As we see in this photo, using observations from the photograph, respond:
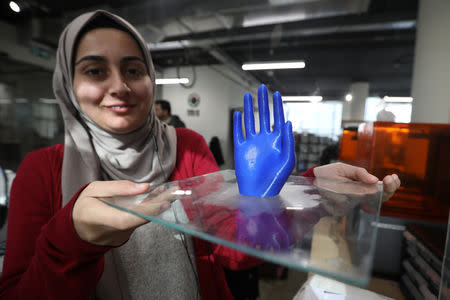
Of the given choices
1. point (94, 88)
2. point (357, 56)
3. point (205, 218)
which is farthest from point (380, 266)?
point (357, 56)

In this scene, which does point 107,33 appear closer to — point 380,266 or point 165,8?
point 380,266

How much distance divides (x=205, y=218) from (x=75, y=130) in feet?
2.04

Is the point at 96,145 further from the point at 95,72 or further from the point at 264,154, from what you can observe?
the point at 264,154

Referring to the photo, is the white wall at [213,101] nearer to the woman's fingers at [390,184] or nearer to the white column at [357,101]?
the white column at [357,101]

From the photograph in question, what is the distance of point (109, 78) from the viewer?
65 centimetres

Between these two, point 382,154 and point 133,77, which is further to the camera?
point 382,154

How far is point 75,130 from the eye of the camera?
71 cm

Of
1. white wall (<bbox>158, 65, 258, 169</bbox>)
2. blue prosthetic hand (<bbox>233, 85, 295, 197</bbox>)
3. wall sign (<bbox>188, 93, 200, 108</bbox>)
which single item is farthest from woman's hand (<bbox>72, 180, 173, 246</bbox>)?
wall sign (<bbox>188, 93, 200, 108</bbox>)

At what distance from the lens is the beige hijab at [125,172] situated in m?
0.61

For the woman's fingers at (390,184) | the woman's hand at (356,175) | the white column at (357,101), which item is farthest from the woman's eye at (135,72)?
the white column at (357,101)

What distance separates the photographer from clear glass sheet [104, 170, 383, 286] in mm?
220

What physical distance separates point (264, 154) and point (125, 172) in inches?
18.9

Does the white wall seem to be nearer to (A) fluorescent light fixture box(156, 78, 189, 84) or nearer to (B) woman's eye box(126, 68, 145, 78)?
(A) fluorescent light fixture box(156, 78, 189, 84)

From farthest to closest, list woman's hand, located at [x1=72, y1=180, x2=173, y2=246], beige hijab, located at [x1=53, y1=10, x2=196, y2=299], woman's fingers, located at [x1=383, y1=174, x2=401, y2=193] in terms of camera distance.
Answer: beige hijab, located at [x1=53, y1=10, x2=196, y2=299]
woman's fingers, located at [x1=383, y1=174, x2=401, y2=193]
woman's hand, located at [x1=72, y1=180, x2=173, y2=246]
